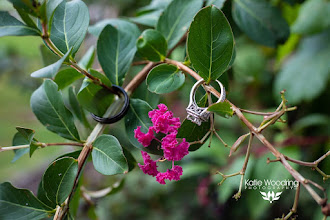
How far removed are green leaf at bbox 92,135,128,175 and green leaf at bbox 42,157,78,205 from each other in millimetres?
38

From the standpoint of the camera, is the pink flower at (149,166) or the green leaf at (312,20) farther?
the green leaf at (312,20)

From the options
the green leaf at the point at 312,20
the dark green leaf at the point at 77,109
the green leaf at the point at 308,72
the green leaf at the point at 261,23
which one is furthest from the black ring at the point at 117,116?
the green leaf at the point at 308,72

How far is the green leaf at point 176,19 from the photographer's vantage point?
2.05 feet

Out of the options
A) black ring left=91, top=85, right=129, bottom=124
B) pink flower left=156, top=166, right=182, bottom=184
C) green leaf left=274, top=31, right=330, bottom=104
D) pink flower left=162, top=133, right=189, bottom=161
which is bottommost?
green leaf left=274, top=31, right=330, bottom=104

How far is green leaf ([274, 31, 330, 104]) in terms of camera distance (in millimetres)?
1353

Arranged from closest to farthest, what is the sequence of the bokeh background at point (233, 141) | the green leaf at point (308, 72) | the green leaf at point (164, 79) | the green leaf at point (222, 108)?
the green leaf at point (222, 108)
the green leaf at point (164, 79)
the bokeh background at point (233, 141)
the green leaf at point (308, 72)

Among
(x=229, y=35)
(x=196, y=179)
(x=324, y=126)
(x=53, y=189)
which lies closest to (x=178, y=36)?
(x=229, y=35)

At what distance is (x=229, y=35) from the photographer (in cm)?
45

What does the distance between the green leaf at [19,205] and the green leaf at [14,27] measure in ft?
0.78

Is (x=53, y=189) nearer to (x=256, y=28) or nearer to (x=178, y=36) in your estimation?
(x=178, y=36)

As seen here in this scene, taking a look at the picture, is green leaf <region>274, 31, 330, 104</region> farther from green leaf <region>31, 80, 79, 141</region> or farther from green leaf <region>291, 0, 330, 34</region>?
green leaf <region>31, 80, 79, 141</region>

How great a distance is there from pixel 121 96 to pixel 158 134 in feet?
0.46

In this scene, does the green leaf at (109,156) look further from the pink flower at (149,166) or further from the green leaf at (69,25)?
the green leaf at (69,25)

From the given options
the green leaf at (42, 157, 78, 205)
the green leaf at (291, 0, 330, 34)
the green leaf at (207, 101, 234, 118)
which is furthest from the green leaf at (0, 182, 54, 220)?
the green leaf at (291, 0, 330, 34)
